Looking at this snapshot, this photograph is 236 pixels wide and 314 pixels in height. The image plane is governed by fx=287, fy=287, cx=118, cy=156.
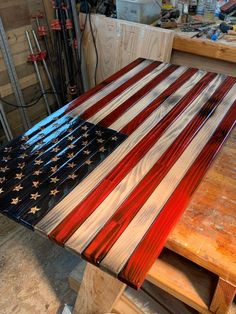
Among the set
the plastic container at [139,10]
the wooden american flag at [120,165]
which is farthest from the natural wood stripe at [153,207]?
the plastic container at [139,10]

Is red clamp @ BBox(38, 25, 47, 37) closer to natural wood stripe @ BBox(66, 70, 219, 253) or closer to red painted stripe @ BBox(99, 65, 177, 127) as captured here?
A: red painted stripe @ BBox(99, 65, 177, 127)

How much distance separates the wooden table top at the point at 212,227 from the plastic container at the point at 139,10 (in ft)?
4.27

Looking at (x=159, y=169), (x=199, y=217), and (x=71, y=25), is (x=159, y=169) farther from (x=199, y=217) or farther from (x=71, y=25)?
(x=71, y=25)

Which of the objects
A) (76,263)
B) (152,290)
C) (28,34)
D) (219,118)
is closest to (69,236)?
(152,290)

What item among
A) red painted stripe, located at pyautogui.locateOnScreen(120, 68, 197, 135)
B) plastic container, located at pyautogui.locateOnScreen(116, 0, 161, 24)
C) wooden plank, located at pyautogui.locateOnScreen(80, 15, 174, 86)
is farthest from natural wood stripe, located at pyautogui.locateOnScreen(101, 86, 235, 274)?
plastic container, located at pyautogui.locateOnScreen(116, 0, 161, 24)

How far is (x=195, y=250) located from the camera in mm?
672

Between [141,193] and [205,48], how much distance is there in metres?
1.23

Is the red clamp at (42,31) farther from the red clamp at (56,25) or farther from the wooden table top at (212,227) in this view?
the wooden table top at (212,227)

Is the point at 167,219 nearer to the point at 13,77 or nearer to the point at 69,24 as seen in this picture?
the point at 13,77

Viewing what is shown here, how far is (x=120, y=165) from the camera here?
0.88m

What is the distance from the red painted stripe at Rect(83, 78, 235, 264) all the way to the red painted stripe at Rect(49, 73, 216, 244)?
0.06m

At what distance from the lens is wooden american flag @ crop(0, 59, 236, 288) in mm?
689

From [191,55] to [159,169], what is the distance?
47.3 inches

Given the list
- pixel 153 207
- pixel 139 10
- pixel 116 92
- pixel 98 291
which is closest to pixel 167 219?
pixel 153 207
